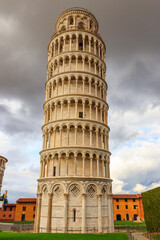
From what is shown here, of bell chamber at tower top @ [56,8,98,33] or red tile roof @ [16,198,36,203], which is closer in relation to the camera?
bell chamber at tower top @ [56,8,98,33]

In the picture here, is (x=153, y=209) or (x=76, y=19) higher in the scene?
(x=76, y=19)

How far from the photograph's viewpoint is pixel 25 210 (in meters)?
63.7

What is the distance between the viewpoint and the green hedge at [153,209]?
26281 millimetres

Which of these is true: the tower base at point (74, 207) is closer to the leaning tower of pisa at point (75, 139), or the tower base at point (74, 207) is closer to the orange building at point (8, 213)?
A: the leaning tower of pisa at point (75, 139)

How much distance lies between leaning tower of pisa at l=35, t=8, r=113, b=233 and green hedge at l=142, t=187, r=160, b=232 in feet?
18.7

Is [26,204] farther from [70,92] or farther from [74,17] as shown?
[74,17]

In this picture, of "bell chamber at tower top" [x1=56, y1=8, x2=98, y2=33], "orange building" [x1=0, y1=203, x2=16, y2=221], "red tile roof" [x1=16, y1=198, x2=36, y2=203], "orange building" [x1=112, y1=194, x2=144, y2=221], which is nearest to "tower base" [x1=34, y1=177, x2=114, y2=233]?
"bell chamber at tower top" [x1=56, y1=8, x2=98, y2=33]

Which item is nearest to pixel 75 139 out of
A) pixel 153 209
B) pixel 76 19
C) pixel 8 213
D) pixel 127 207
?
pixel 153 209

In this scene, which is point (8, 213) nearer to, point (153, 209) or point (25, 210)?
point (25, 210)

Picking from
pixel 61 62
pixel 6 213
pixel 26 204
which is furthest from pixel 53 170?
pixel 6 213

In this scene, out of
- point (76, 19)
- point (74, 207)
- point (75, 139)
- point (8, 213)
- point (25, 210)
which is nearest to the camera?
point (74, 207)

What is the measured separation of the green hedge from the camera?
26.3 m

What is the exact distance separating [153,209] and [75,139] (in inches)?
599

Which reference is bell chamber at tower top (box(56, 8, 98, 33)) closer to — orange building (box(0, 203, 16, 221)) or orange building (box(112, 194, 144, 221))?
orange building (box(112, 194, 144, 221))
